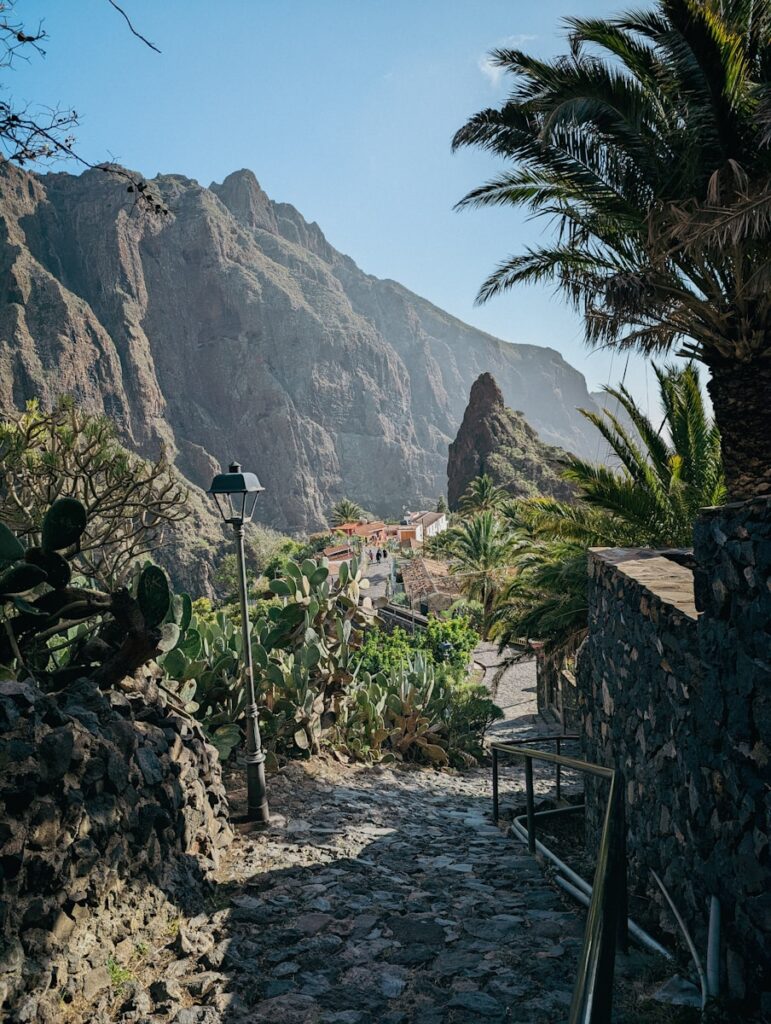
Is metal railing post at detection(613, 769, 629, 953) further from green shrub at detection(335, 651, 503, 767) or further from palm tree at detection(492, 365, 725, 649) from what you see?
palm tree at detection(492, 365, 725, 649)

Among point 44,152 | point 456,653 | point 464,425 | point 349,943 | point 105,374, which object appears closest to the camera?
point 44,152

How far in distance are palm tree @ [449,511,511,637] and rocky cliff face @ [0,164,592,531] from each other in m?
74.2

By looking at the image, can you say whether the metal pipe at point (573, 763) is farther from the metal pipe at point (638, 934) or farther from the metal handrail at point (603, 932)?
the metal handrail at point (603, 932)

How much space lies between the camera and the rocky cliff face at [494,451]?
68312 millimetres

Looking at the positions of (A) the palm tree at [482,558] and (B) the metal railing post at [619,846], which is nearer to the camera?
(B) the metal railing post at [619,846]

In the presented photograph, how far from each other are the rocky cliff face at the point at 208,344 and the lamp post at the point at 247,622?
9077 cm

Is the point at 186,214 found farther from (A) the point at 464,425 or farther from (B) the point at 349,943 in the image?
(B) the point at 349,943

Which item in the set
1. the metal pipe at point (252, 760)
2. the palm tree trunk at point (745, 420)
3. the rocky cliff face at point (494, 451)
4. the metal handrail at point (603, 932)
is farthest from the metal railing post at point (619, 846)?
the rocky cliff face at point (494, 451)

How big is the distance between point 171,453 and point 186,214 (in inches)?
2322

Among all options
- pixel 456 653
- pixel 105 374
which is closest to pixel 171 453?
pixel 105 374

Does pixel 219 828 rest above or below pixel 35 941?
below

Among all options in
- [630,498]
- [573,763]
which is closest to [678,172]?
[630,498]

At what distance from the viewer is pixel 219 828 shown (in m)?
4.91

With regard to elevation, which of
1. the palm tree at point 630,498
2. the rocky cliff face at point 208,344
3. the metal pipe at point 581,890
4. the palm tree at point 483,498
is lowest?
the metal pipe at point 581,890
